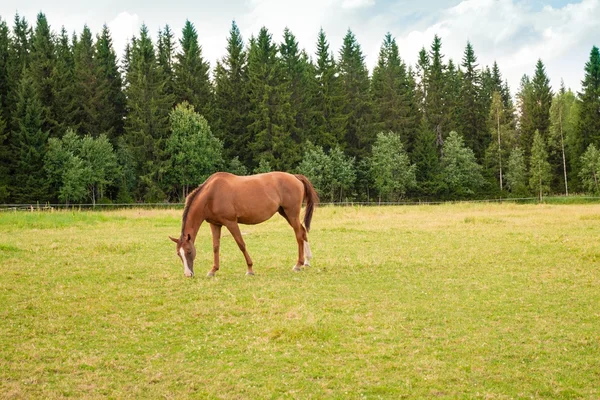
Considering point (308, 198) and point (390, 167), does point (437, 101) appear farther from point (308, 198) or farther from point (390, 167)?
point (308, 198)

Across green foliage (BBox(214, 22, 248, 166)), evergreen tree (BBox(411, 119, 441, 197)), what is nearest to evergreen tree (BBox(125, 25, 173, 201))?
green foliage (BBox(214, 22, 248, 166))

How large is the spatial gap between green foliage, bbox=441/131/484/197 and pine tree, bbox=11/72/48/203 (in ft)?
141

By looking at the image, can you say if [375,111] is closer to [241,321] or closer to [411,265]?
[411,265]

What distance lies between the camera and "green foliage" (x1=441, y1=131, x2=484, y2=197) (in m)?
60.4

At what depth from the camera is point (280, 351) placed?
21.3 feet

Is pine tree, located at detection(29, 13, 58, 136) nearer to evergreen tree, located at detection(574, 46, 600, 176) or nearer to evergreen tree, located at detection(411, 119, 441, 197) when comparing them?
evergreen tree, located at detection(411, 119, 441, 197)

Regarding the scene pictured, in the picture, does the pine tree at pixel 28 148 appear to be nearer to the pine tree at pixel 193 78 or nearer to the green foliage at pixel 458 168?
the pine tree at pixel 193 78

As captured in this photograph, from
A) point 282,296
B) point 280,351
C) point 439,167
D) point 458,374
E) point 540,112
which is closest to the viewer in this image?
point 458,374

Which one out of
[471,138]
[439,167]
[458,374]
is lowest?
[458,374]

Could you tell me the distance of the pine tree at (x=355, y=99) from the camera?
60688mm

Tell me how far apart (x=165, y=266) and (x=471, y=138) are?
63850 mm

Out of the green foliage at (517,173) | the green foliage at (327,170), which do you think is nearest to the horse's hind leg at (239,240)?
the green foliage at (327,170)

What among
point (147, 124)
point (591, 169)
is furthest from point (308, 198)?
point (591, 169)

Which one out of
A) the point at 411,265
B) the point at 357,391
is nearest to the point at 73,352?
the point at 357,391
